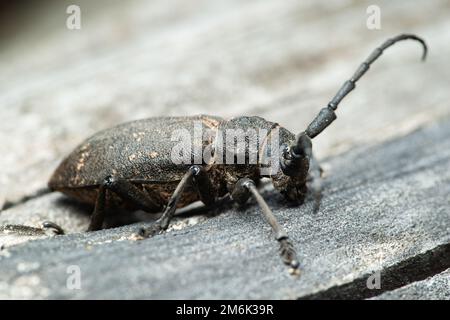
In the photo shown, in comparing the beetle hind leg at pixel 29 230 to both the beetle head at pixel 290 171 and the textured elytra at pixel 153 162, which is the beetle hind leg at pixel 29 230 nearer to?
the textured elytra at pixel 153 162

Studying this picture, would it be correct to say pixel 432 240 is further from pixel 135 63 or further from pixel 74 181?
pixel 135 63

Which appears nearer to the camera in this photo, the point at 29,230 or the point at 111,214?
the point at 29,230

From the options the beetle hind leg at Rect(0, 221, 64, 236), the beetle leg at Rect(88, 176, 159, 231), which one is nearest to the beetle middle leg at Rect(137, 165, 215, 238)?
the beetle leg at Rect(88, 176, 159, 231)

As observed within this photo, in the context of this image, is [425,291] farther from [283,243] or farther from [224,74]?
[224,74]

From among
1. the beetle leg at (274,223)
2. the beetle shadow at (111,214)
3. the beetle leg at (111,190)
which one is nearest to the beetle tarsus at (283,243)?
the beetle leg at (274,223)

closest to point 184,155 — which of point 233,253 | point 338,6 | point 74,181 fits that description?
point 74,181

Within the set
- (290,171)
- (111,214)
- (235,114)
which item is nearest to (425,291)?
(290,171)
